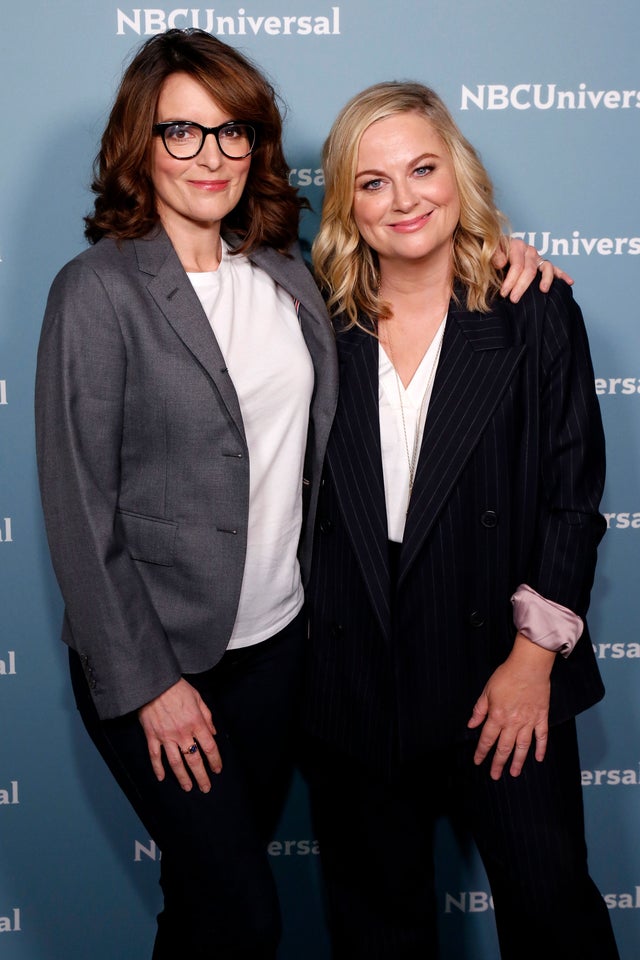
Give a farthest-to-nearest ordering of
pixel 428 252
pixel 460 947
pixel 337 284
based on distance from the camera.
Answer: pixel 460 947
pixel 337 284
pixel 428 252

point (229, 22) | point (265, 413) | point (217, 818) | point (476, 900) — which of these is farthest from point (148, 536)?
point (476, 900)

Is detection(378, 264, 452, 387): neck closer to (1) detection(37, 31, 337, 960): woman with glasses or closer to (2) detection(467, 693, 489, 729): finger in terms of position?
(1) detection(37, 31, 337, 960): woman with glasses

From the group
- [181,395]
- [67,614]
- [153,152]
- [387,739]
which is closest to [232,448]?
[181,395]

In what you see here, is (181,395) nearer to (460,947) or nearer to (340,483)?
(340,483)

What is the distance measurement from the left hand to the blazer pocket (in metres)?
0.73

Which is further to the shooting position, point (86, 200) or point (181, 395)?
point (86, 200)

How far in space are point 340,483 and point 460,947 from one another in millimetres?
A: 1393

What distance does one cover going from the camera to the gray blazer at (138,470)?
1.54 meters

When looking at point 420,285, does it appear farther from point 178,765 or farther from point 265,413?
point 178,765

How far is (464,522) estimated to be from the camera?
5.73 ft

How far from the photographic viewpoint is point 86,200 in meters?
2.10

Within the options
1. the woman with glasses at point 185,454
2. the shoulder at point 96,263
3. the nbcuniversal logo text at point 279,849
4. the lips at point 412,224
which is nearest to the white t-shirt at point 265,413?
Result: the woman with glasses at point 185,454

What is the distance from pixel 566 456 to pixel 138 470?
733 mm

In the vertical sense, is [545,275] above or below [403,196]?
below
